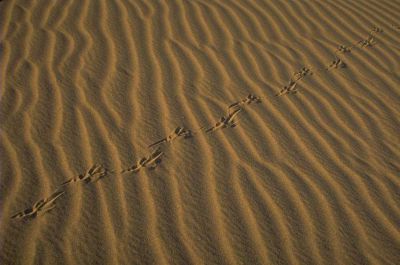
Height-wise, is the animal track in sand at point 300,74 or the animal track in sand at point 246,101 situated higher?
the animal track in sand at point 300,74

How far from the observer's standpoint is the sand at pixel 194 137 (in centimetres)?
203


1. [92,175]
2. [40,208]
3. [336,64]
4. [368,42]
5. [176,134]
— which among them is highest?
[368,42]

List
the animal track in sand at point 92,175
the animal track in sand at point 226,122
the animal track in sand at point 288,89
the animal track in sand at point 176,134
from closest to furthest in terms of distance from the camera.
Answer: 1. the animal track in sand at point 92,175
2. the animal track in sand at point 176,134
3. the animal track in sand at point 226,122
4. the animal track in sand at point 288,89

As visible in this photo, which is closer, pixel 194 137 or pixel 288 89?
pixel 194 137

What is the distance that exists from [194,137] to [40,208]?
43.7 inches

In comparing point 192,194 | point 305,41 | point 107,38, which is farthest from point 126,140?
point 305,41

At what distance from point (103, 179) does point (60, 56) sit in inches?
60.0

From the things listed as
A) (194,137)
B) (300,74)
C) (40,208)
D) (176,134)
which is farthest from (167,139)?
(300,74)

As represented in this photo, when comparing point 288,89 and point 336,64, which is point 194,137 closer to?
point 288,89

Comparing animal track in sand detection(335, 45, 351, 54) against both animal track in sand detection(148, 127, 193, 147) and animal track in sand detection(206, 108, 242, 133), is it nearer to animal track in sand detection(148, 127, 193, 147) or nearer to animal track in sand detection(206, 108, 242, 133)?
animal track in sand detection(206, 108, 242, 133)

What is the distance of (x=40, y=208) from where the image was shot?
212 centimetres

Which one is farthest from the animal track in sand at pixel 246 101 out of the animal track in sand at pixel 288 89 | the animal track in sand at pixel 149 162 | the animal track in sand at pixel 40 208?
the animal track in sand at pixel 40 208

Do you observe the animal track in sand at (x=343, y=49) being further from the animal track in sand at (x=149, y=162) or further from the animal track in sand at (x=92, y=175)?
the animal track in sand at (x=92, y=175)

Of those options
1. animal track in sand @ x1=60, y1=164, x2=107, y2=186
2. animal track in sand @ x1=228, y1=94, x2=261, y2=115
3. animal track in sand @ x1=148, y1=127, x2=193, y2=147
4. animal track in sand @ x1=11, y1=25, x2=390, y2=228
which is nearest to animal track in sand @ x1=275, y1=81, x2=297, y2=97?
animal track in sand @ x1=11, y1=25, x2=390, y2=228
